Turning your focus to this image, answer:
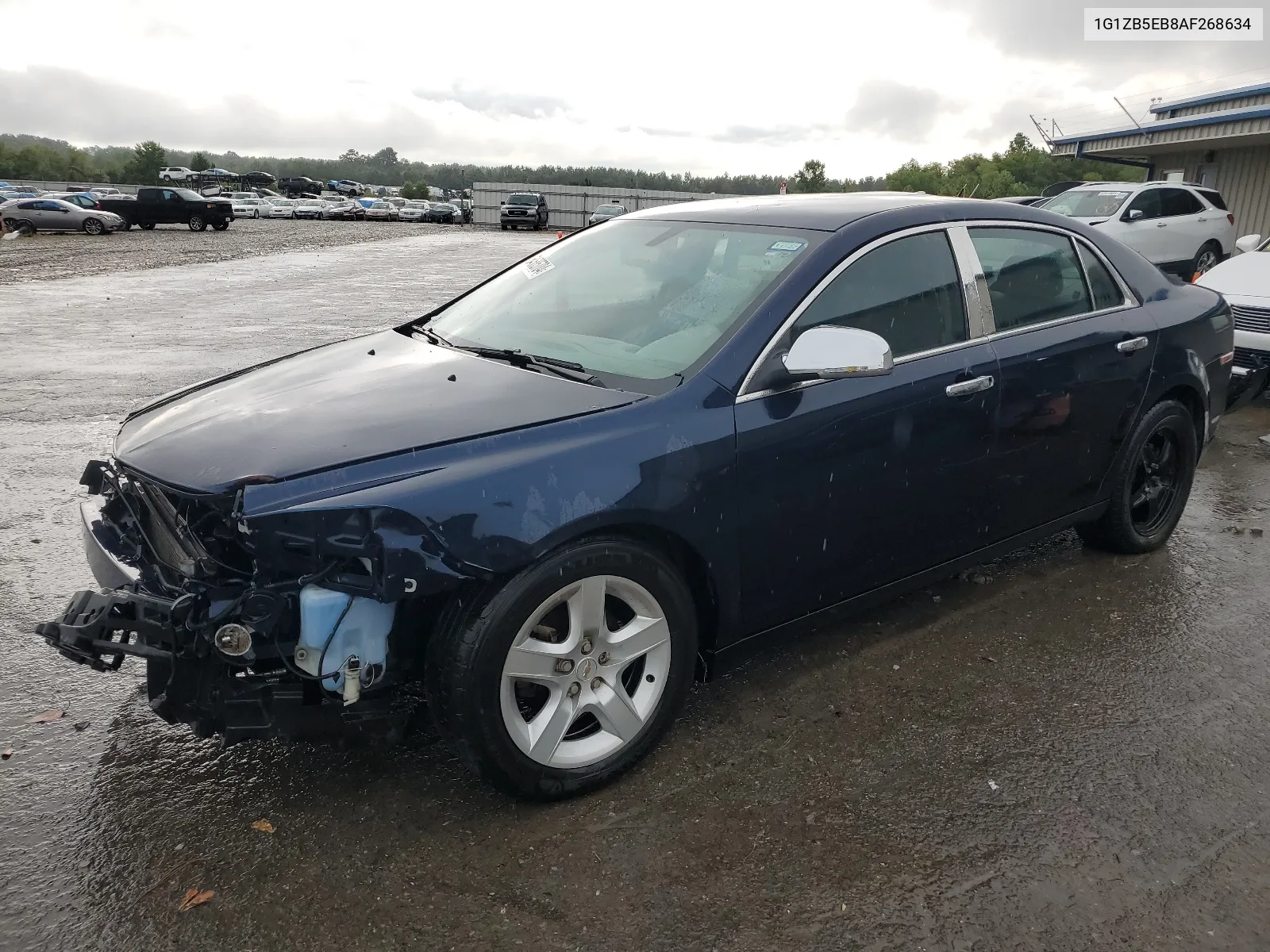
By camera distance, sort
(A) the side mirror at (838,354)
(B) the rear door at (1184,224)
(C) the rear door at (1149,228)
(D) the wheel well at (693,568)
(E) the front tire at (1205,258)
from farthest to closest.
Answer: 1. (E) the front tire at (1205,258)
2. (B) the rear door at (1184,224)
3. (C) the rear door at (1149,228)
4. (A) the side mirror at (838,354)
5. (D) the wheel well at (693,568)

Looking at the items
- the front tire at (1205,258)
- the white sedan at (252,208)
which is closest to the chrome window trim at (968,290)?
the front tire at (1205,258)

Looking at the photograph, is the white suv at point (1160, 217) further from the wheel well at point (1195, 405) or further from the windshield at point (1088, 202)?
the wheel well at point (1195, 405)

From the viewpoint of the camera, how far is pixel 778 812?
2.81m

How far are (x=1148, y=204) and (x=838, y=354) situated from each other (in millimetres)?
15407

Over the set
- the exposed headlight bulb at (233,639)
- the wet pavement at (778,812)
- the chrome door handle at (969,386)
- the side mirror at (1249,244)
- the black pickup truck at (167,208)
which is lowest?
the wet pavement at (778,812)

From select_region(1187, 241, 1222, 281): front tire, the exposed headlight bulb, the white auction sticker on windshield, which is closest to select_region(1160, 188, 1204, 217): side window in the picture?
select_region(1187, 241, 1222, 281): front tire

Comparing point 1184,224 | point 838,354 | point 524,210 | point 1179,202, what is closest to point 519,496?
point 838,354

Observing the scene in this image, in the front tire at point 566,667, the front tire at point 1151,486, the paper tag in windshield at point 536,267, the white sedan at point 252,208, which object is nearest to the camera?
the front tire at point 566,667

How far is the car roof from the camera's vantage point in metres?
3.51

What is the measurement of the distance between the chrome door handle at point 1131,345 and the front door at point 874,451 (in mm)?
936

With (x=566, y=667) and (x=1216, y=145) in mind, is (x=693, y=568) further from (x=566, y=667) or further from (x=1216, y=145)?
(x=1216, y=145)

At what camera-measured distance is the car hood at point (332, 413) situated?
8.43 ft

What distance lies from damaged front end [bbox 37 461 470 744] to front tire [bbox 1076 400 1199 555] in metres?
3.45

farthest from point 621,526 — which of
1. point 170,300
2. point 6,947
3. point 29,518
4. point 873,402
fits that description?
point 170,300
